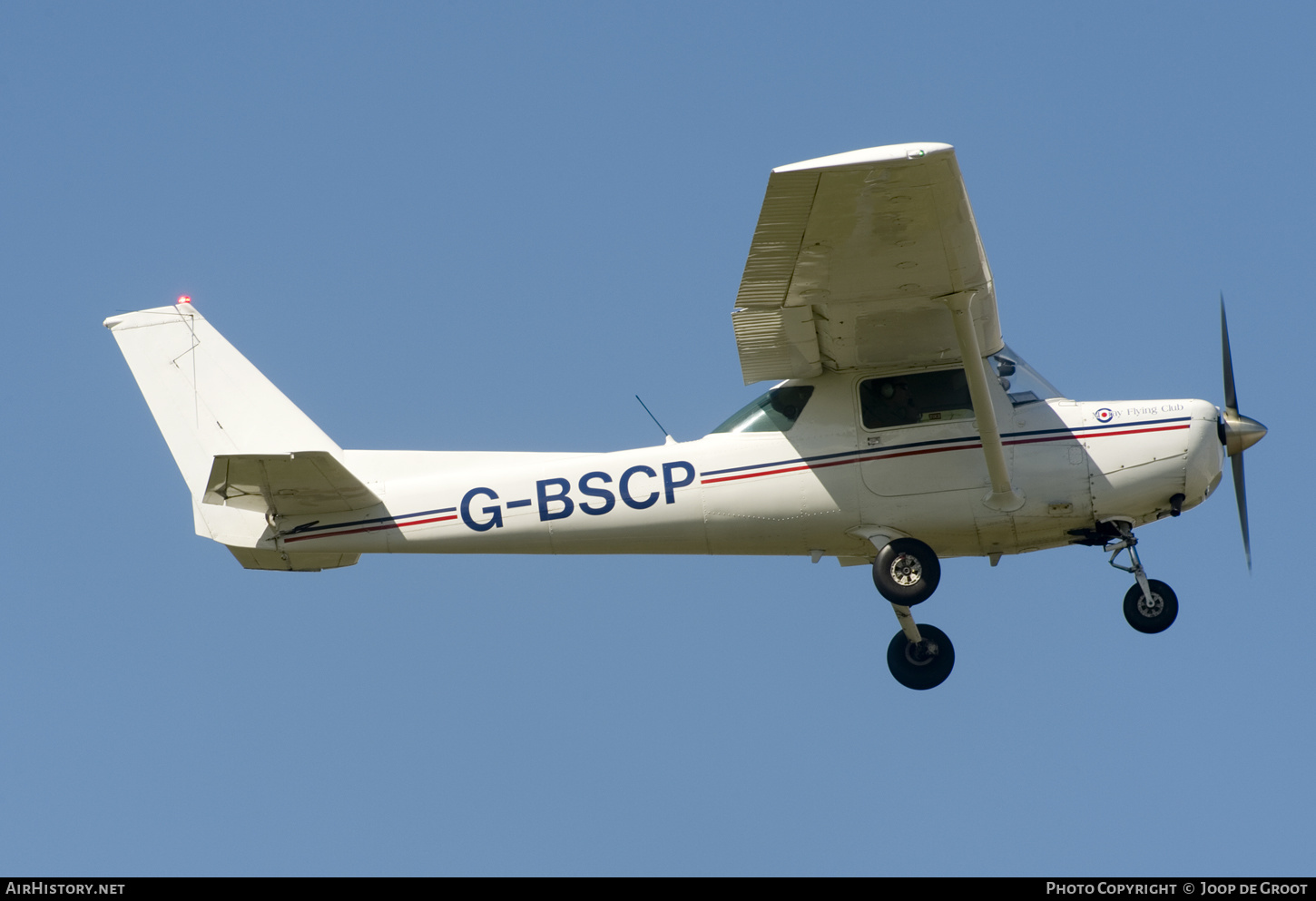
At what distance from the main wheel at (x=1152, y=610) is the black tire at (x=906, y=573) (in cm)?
156

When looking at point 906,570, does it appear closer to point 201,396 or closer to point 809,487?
point 809,487

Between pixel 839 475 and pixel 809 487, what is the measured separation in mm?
268

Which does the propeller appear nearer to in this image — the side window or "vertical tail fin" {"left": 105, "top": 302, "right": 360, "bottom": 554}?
the side window

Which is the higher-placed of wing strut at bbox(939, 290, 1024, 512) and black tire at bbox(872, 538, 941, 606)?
wing strut at bbox(939, 290, 1024, 512)

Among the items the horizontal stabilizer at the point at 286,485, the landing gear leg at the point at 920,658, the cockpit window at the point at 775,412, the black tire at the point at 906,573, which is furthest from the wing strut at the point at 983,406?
the horizontal stabilizer at the point at 286,485

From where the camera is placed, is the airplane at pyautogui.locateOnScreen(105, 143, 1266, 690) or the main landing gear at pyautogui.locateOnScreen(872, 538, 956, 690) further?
the main landing gear at pyautogui.locateOnScreen(872, 538, 956, 690)

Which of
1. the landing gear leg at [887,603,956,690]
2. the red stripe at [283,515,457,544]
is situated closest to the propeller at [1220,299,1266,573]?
the landing gear leg at [887,603,956,690]

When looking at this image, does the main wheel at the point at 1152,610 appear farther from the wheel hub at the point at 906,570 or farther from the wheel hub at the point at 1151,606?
the wheel hub at the point at 906,570

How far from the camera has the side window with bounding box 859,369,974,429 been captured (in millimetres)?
13609

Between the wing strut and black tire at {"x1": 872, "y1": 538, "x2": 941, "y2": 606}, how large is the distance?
685 millimetres

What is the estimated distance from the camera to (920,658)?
582 inches

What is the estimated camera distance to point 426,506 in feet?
45.9

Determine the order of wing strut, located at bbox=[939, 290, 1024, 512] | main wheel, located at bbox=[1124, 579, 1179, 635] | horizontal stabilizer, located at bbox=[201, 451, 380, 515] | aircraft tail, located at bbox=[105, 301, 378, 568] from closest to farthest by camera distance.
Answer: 1. wing strut, located at bbox=[939, 290, 1024, 512]
2. main wheel, located at bbox=[1124, 579, 1179, 635]
3. horizontal stabilizer, located at bbox=[201, 451, 380, 515]
4. aircraft tail, located at bbox=[105, 301, 378, 568]
